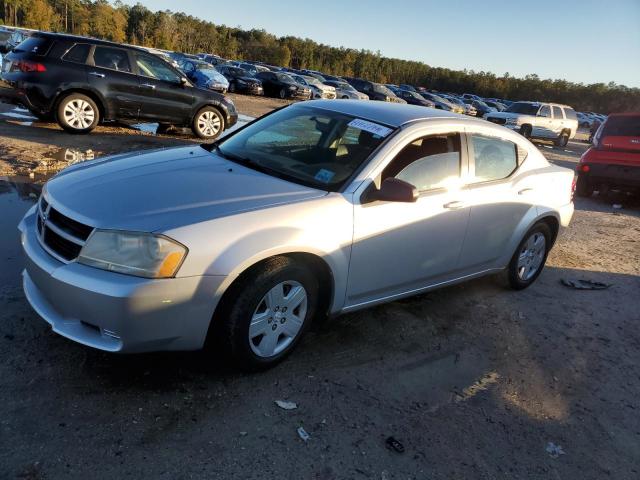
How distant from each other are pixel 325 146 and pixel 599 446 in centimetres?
259

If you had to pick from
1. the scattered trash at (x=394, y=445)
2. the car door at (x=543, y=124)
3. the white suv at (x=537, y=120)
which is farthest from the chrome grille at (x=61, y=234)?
the car door at (x=543, y=124)

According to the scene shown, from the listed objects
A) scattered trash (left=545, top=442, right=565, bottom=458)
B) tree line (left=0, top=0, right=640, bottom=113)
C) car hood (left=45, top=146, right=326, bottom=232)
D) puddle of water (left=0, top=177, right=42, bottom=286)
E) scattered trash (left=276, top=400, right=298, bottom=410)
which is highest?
tree line (left=0, top=0, right=640, bottom=113)

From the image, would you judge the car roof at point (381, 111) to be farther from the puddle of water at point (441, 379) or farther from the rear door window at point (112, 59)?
the rear door window at point (112, 59)

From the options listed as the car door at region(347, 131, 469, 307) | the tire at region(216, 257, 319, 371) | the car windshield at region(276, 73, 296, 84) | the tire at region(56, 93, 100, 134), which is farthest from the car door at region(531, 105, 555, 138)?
the tire at region(216, 257, 319, 371)

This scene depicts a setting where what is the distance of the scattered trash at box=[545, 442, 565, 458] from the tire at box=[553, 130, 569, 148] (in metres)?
23.2

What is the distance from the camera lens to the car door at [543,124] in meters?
22.3

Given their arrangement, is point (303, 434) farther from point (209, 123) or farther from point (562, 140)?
point (562, 140)

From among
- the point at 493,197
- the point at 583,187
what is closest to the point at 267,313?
the point at 493,197

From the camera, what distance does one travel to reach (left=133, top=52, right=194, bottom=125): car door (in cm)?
999

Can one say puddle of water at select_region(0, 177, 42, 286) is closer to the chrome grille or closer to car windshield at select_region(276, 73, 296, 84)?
the chrome grille

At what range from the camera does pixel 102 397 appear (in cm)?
273

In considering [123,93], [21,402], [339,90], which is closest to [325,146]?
[21,402]

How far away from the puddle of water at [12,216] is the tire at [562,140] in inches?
891

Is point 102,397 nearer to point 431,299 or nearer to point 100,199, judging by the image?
point 100,199
